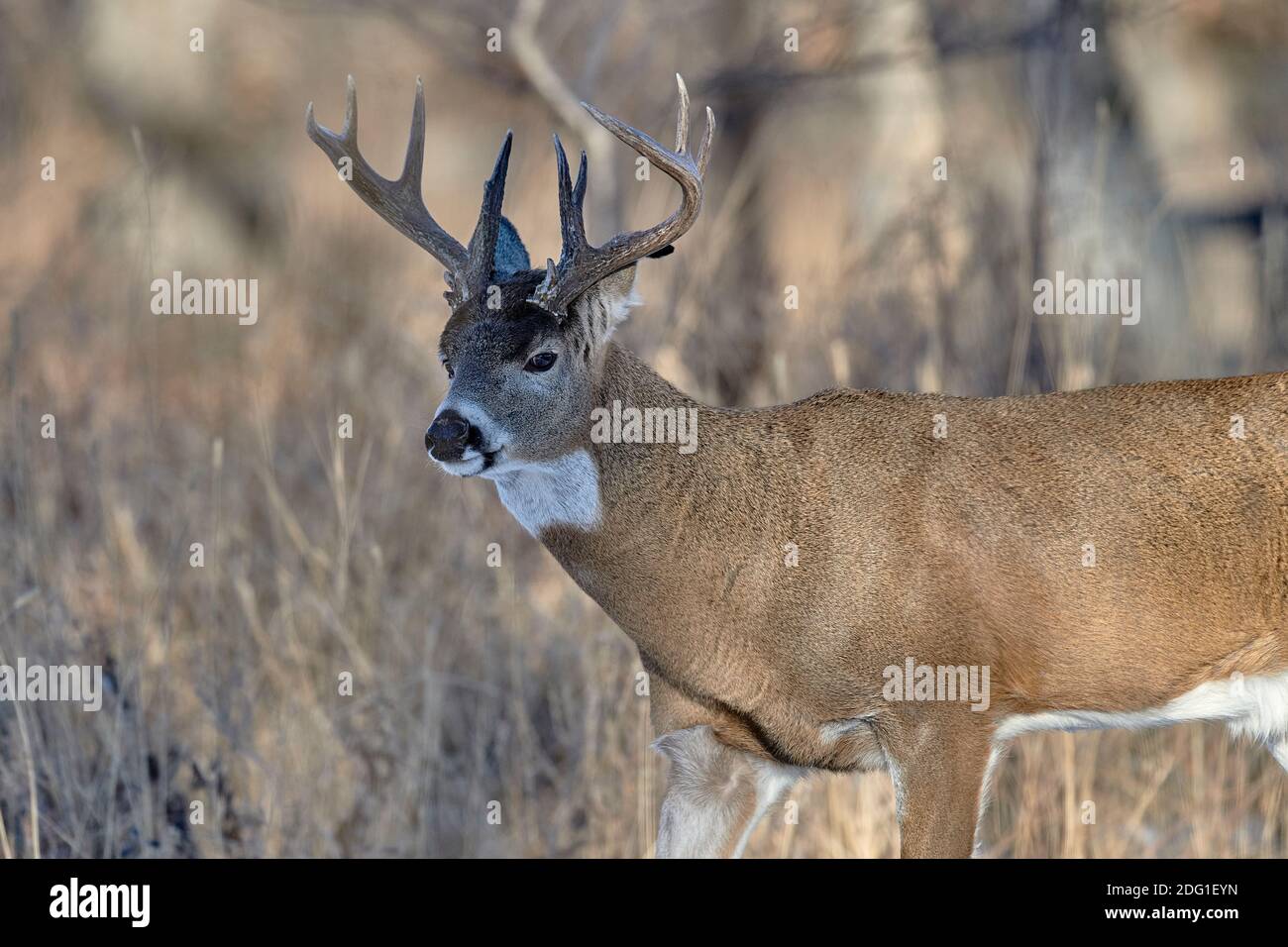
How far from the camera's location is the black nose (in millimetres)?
5070

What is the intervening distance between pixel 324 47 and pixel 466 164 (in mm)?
1704

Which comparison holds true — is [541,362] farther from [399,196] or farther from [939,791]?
[939,791]

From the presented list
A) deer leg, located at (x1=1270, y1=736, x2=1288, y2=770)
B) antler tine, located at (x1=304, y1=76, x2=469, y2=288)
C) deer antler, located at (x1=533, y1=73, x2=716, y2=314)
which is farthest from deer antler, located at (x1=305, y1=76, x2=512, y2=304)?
deer leg, located at (x1=1270, y1=736, x2=1288, y2=770)

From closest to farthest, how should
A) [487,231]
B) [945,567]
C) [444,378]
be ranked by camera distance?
[945,567] < [487,231] < [444,378]

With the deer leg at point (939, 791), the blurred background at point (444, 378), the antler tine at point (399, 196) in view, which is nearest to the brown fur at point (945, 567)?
the deer leg at point (939, 791)

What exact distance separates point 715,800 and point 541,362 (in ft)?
5.13

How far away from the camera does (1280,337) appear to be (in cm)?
868

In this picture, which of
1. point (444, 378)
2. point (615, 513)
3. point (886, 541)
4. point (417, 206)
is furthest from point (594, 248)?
point (444, 378)

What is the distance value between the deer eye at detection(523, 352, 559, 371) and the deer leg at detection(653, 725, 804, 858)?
1.31m

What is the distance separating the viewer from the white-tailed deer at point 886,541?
5145 millimetres

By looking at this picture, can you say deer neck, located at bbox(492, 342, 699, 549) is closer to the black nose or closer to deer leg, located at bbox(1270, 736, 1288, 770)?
the black nose

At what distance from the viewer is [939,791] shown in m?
5.10

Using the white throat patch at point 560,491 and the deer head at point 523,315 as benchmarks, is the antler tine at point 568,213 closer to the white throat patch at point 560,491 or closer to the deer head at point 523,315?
the deer head at point 523,315
